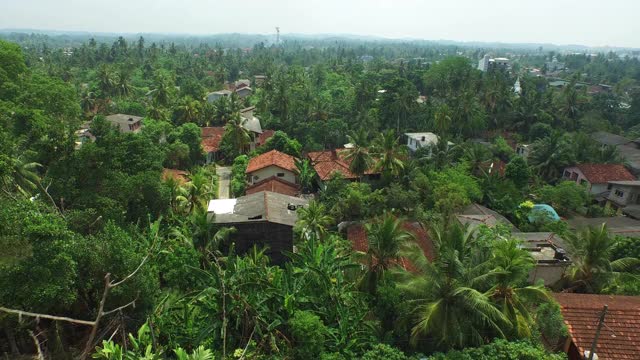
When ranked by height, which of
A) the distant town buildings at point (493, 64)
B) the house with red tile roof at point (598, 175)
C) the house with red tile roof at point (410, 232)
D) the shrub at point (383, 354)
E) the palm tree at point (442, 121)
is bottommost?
the house with red tile roof at point (410, 232)

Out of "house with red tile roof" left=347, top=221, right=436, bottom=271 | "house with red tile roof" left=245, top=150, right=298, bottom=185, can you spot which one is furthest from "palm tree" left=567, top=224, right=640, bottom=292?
"house with red tile roof" left=245, top=150, right=298, bottom=185

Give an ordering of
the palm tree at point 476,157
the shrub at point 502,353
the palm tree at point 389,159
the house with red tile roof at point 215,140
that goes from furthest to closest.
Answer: the house with red tile roof at point 215,140
the palm tree at point 476,157
the palm tree at point 389,159
the shrub at point 502,353

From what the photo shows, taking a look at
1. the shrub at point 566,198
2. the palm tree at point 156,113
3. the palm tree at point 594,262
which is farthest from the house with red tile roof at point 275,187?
the palm tree at point 156,113

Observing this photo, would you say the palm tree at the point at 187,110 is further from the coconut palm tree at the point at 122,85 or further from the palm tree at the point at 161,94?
the coconut palm tree at the point at 122,85

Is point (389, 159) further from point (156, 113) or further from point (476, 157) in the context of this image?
point (156, 113)

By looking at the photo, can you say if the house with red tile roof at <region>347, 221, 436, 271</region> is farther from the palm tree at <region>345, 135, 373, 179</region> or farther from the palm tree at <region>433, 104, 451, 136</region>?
the palm tree at <region>433, 104, 451, 136</region>

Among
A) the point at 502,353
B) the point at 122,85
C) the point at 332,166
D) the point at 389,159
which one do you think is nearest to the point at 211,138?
the point at 332,166
